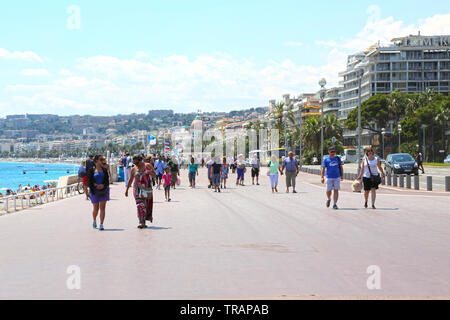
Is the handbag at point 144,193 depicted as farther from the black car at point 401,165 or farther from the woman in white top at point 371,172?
the black car at point 401,165

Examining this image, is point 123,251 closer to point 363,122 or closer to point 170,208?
point 170,208

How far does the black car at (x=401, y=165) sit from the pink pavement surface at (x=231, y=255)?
23.1 m

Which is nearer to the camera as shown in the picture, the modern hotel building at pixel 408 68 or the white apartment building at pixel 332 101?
the modern hotel building at pixel 408 68

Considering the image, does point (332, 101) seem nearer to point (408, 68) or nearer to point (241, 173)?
point (408, 68)

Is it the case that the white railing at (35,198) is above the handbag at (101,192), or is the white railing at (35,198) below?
below

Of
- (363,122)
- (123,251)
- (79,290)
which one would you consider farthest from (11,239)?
(363,122)

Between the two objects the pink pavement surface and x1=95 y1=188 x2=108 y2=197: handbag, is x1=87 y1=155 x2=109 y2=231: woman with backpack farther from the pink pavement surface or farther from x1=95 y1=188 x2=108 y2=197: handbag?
the pink pavement surface

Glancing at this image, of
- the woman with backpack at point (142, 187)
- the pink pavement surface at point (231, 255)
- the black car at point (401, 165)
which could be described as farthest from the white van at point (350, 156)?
the woman with backpack at point (142, 187)

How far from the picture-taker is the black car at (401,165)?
38.2 m

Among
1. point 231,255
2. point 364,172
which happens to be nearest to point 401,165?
point 364,172

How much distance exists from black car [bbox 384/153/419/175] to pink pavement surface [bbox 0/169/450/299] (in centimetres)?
2309

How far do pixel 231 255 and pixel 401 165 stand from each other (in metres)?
31.6

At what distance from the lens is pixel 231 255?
8.86m
